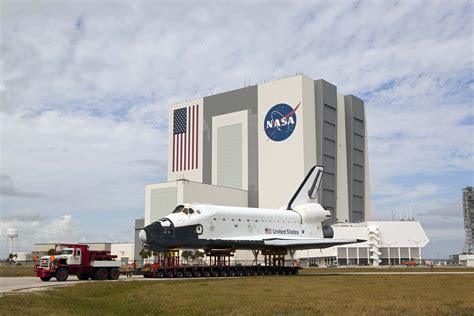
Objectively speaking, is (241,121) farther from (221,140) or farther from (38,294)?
(38,294)

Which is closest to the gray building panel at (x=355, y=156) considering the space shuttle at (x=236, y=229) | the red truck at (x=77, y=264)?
the space shuttle at (x=236, y=229)

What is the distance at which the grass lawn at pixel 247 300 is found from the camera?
1712 centimetres

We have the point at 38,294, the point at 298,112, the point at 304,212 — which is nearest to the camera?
the point at 38,294

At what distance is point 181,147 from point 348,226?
38362mm

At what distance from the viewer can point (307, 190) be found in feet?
165

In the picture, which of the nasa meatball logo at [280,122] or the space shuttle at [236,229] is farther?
the nasa meatball logo at [280,122]

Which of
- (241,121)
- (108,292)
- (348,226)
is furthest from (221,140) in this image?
(108,292)

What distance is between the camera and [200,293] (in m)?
23.1

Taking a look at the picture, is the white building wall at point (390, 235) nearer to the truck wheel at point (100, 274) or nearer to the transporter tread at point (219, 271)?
the transporter tread at point (219, 271)

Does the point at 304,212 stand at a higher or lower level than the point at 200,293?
higher

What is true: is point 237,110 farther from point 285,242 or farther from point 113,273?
point 113,273

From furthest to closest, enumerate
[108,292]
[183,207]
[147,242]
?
[183,207]
[147,242]
[108,292]

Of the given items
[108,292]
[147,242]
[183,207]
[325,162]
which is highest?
[325,162]

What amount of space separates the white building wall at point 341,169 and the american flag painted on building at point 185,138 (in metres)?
28.5
